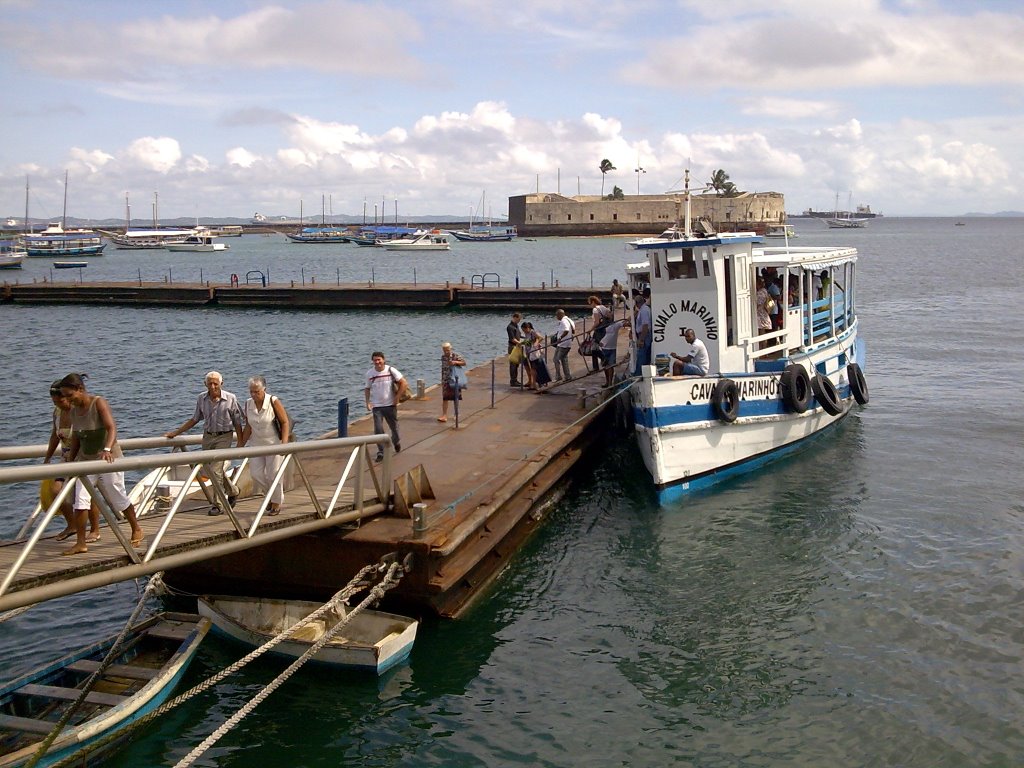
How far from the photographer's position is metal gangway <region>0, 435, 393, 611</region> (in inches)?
292

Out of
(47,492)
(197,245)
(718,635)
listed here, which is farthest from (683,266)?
(197,245)

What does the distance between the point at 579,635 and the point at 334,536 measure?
3.31m

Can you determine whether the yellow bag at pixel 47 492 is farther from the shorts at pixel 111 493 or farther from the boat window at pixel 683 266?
the boat window at pixel 683 266

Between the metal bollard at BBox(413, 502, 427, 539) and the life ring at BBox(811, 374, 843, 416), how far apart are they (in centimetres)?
1122

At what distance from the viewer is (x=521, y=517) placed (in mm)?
13586

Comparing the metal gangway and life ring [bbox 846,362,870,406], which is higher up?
life ring [bbox 846,362,870,406]

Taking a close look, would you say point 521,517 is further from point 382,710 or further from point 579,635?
point 382,710

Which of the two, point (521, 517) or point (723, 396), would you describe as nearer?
point (521, 517)

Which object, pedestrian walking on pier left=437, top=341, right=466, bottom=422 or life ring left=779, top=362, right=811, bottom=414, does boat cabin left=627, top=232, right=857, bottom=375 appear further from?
pedestrian walking on pier left=437, top=341, right=466, bottom=422

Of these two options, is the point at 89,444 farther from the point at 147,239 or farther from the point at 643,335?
the point at 147,239

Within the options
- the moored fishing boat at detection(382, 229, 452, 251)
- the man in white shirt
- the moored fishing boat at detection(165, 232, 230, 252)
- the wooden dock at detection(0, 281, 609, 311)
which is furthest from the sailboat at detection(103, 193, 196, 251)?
the man in white shirt

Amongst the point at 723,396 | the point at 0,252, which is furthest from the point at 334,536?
the point at 0,252

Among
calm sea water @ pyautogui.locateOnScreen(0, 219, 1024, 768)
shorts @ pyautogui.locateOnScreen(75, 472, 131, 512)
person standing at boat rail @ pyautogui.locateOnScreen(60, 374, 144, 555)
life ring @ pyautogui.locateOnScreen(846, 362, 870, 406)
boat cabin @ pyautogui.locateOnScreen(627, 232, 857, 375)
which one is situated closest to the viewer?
person standing at boat rail @ pyautogui.locateOnScreen(60, 374, 144, 555)

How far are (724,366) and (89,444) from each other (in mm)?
11995
